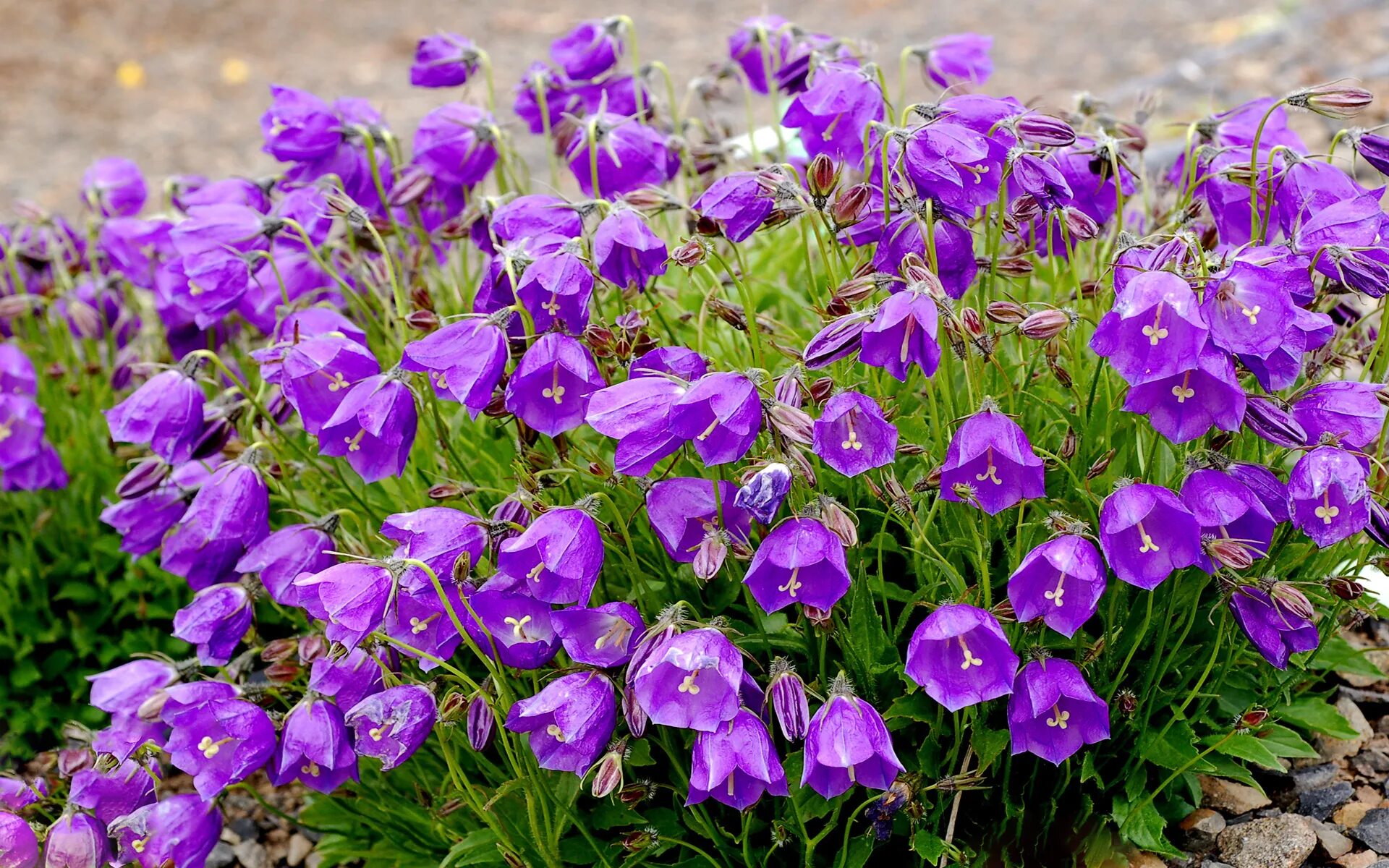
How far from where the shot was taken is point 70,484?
3.75 m

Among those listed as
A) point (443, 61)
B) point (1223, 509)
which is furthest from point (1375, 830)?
point (443, 61)

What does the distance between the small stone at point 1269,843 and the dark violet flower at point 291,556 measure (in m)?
1.93

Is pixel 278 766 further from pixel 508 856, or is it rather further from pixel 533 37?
pixel 533 37

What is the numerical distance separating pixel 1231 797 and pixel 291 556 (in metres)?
2.04

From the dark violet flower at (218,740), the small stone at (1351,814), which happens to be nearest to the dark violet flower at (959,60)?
the small stone at (1351,814)

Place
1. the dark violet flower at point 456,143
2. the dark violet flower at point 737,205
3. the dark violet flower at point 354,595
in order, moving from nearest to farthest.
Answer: the dark violet flower at point 354,595
the dark violet flower at point 737,205
the dark violet flower at point 456,143

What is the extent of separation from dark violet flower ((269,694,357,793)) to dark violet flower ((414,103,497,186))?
1.33m

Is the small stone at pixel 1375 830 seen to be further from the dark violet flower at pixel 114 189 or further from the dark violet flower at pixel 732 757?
the dark violet flower at pixel 114 189

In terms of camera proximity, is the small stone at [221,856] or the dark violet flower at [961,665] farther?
the small stone at [221,856]

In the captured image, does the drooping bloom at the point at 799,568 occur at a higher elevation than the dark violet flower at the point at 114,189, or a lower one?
lower

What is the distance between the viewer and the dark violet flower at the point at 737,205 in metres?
2.32

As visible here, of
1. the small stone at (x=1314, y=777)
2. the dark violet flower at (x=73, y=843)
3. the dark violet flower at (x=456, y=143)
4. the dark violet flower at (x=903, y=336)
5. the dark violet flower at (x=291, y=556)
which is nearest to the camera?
the dark violet flower at (x=903, y=336)

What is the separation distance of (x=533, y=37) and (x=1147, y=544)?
9191 mm

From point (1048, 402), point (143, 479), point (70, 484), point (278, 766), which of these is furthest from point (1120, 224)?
point (70, 484)
